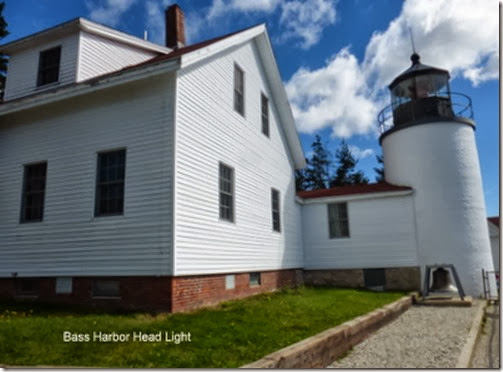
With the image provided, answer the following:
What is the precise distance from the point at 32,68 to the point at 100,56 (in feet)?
6.27

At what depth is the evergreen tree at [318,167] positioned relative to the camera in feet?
124

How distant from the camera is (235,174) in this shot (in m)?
10.1

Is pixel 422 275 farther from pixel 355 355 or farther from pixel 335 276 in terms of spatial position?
pixel 355 355

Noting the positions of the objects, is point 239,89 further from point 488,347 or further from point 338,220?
point 488,347

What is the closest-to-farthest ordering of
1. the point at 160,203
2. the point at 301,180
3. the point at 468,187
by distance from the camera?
the point at 160,203, the point at 468,187, the point at 301,180

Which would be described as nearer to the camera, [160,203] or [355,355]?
[355,355]

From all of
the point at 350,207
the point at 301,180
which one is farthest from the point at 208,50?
the point at 301,180

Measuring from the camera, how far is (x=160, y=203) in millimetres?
7418

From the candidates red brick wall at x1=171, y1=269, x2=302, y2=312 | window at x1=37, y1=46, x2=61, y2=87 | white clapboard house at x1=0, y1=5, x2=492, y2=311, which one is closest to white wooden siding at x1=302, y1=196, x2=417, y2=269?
white clapboard house at x1=0, y1=5, x2=492, y2=311

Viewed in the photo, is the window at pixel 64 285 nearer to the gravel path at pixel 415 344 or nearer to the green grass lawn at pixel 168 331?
the green grass lawn at pixel 168 331

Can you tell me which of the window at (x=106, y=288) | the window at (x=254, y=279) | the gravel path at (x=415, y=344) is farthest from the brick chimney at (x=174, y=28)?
the gravel path at (x=415, y=344)

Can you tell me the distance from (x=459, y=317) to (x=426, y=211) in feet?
16.5

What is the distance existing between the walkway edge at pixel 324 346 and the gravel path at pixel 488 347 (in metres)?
1.66

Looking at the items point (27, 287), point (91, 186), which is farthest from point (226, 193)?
point (27, 287)
